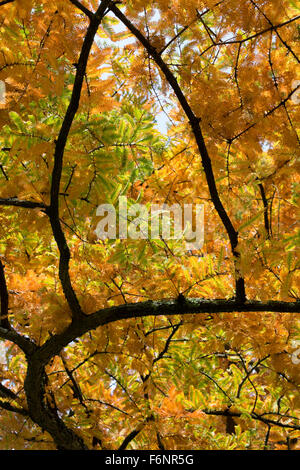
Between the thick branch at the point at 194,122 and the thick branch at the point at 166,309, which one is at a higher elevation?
the thick branch at the point at 194,122

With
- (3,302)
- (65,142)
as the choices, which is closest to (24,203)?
(65,142)

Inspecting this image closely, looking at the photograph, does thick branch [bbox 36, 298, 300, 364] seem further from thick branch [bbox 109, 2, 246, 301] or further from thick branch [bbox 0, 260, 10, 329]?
thick branch [bbox 0, 260, 10, 329]

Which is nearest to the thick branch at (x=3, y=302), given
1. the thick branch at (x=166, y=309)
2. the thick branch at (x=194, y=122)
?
the thick branch at (x=166, y=309)

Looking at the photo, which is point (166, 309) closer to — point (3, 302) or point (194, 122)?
point (194, 122)

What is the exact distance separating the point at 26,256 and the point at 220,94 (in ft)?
5.87

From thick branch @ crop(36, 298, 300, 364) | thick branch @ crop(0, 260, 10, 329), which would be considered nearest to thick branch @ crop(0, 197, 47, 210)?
thick branch @ crop(36, 298, 300, 364)

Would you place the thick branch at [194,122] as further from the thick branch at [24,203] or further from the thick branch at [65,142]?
the thick branch at [24,203]

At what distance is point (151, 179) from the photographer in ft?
8.17

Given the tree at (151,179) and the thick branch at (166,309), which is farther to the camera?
the thick branch at (166,309)

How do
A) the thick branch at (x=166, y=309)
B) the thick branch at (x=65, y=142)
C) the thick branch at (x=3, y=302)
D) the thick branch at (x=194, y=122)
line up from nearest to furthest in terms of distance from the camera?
the thick branch at (x=65, y=142) < the thick branch at (x=194, y=122) < the thick branch at (x=166, y=309) < the thick branch at (x=3, y=302)

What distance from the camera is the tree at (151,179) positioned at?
1.65 m

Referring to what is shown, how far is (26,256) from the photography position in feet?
9.23

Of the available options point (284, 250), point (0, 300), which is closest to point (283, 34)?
point (284, 250)
